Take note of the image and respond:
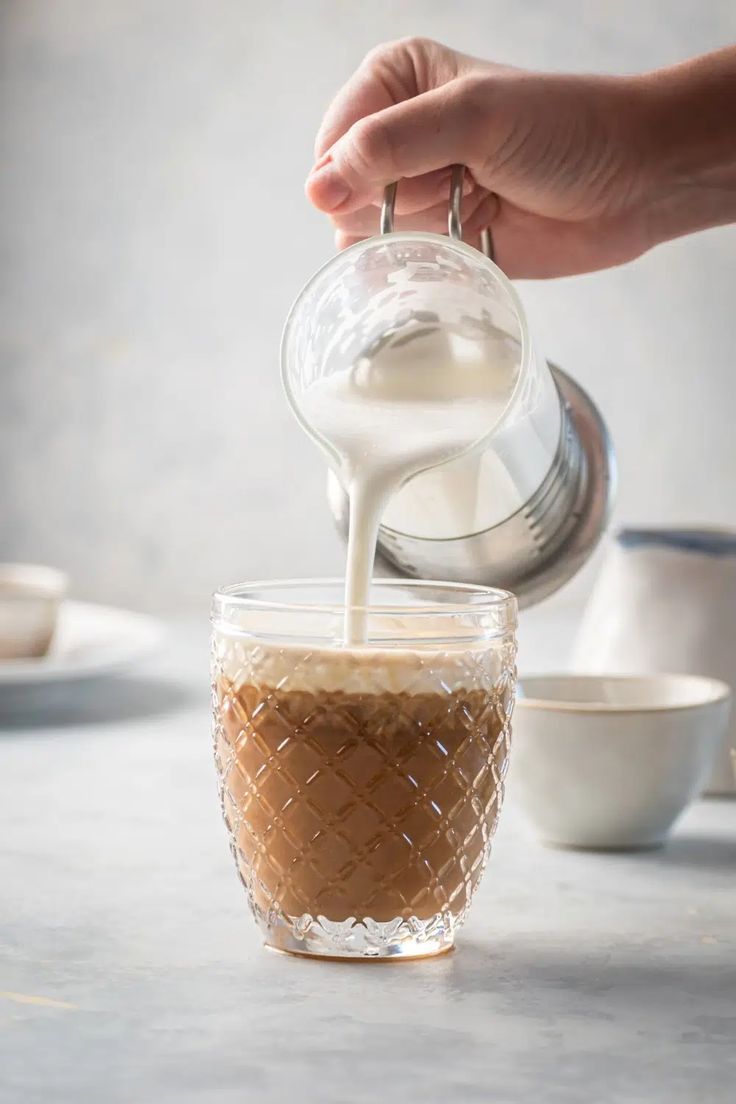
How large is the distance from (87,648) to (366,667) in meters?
0.99

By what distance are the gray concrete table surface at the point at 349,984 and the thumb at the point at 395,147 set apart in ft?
1.35

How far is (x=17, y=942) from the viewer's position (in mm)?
751

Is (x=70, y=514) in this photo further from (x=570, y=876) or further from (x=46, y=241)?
(x=570, y=876)

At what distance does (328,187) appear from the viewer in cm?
91

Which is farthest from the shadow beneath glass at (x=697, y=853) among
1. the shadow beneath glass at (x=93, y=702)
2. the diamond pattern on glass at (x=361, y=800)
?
the shadow beneath glass at (x=93, y=702)

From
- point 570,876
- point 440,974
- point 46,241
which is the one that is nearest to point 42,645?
point 570,876

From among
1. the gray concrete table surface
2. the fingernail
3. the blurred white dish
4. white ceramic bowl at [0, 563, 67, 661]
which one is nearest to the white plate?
white ceramic bowl at [0, 563, 67, 661]

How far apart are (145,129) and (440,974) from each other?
195cm

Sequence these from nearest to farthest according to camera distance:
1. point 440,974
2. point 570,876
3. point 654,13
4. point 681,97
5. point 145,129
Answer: point 440,974
point 570,876
point 681,97
point 654,13
point 145,129

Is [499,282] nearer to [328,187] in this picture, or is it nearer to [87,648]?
[328,187]

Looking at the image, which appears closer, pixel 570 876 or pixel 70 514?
pixel 570 876

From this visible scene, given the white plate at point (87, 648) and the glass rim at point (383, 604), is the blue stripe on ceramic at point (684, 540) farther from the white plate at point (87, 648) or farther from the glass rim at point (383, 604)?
the white plate at point (87, 648)

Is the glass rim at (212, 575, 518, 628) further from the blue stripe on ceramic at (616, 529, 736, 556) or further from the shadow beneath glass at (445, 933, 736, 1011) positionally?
the blue stripe on ceramic at (616, 529, 736, 556)

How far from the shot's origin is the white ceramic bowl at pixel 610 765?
36.4 inches
